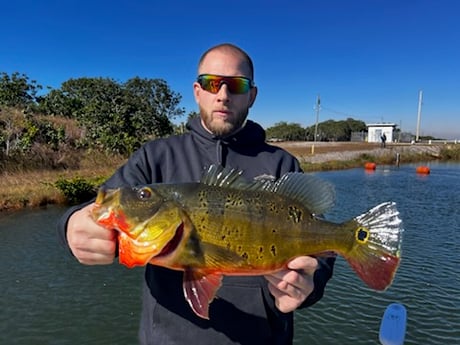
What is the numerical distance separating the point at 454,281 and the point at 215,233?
37.3ft

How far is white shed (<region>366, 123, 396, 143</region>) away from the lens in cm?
8506

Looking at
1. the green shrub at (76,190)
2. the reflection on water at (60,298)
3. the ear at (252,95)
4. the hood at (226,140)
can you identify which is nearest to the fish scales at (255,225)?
the hood at (226,140)

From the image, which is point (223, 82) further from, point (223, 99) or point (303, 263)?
point (303, 263)

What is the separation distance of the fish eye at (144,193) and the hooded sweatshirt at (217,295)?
0.54 meters

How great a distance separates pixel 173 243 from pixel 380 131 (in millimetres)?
92006

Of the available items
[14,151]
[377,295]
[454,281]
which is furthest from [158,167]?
[14,151]

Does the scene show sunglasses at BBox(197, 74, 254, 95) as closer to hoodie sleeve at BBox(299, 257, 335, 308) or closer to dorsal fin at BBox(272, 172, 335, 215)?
dorsal fin at BBox(272, 172, 335, 215)

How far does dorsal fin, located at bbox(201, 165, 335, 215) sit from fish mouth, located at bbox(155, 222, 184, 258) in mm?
358

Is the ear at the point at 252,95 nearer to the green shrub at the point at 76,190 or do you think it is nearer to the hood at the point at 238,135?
the hood at the point at 238,135

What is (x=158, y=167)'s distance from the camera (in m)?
2.78

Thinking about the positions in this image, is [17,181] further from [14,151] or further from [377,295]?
[377,295]

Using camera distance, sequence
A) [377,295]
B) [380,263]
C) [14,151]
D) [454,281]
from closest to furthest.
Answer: [380,263]
[377,295]
[454,281]
[14,151]

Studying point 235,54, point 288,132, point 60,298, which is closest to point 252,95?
point 235,54

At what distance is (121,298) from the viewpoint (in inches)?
380
